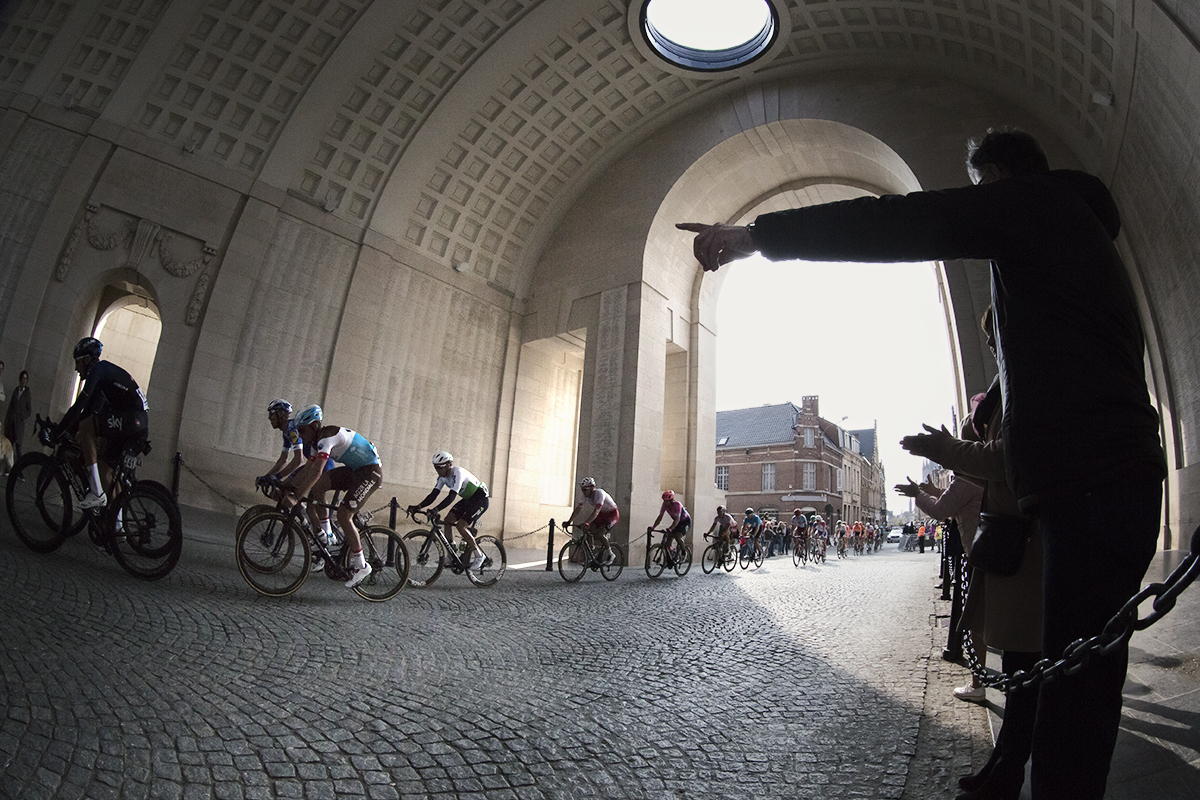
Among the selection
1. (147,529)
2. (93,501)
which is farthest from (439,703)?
(93,501)

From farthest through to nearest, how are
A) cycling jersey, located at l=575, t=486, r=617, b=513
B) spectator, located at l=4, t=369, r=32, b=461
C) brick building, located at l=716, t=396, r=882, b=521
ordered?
brick building, located at l=716, t=396, r=882, b=521, cycling jersey, located at l=575, t=486, r=617, b=513, spectator, located at l=4, t=369, r=32, b=461

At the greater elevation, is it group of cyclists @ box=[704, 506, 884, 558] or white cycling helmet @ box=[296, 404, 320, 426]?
white cycling helmet @ box=[296, 404, 320, 426]

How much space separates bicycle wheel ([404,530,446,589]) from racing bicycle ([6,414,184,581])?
255 cm

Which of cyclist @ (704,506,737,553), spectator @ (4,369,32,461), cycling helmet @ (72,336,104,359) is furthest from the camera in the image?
cyclist @ (704,506,737,553)

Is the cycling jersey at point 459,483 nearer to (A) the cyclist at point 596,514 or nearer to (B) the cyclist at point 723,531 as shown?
(A) the cyclist at point 596,514

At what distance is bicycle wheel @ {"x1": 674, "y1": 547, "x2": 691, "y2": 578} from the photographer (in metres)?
12.1

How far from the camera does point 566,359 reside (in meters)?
20.2

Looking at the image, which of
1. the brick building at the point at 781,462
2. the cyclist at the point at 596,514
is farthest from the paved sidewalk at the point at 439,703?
the brick building at the point at 781,462

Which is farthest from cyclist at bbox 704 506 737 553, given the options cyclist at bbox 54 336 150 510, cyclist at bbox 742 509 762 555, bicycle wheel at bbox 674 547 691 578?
cyclist at bbox 54 336 150 510

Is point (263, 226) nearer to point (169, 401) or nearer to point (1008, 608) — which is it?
point (169, 401)

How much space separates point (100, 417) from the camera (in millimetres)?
5543

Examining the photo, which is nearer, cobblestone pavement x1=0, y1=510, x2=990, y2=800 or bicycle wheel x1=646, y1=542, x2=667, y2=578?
cobblestone pavement x1=0, y1=510, x2=990, y2=800

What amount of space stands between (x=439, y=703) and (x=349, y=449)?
404 cm

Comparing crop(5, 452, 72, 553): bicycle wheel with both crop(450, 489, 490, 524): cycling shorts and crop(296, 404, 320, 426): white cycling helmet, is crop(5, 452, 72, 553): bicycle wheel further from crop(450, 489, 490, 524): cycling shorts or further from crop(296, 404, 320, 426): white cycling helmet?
crop(450, 489, 490, 524): cycling shorts
